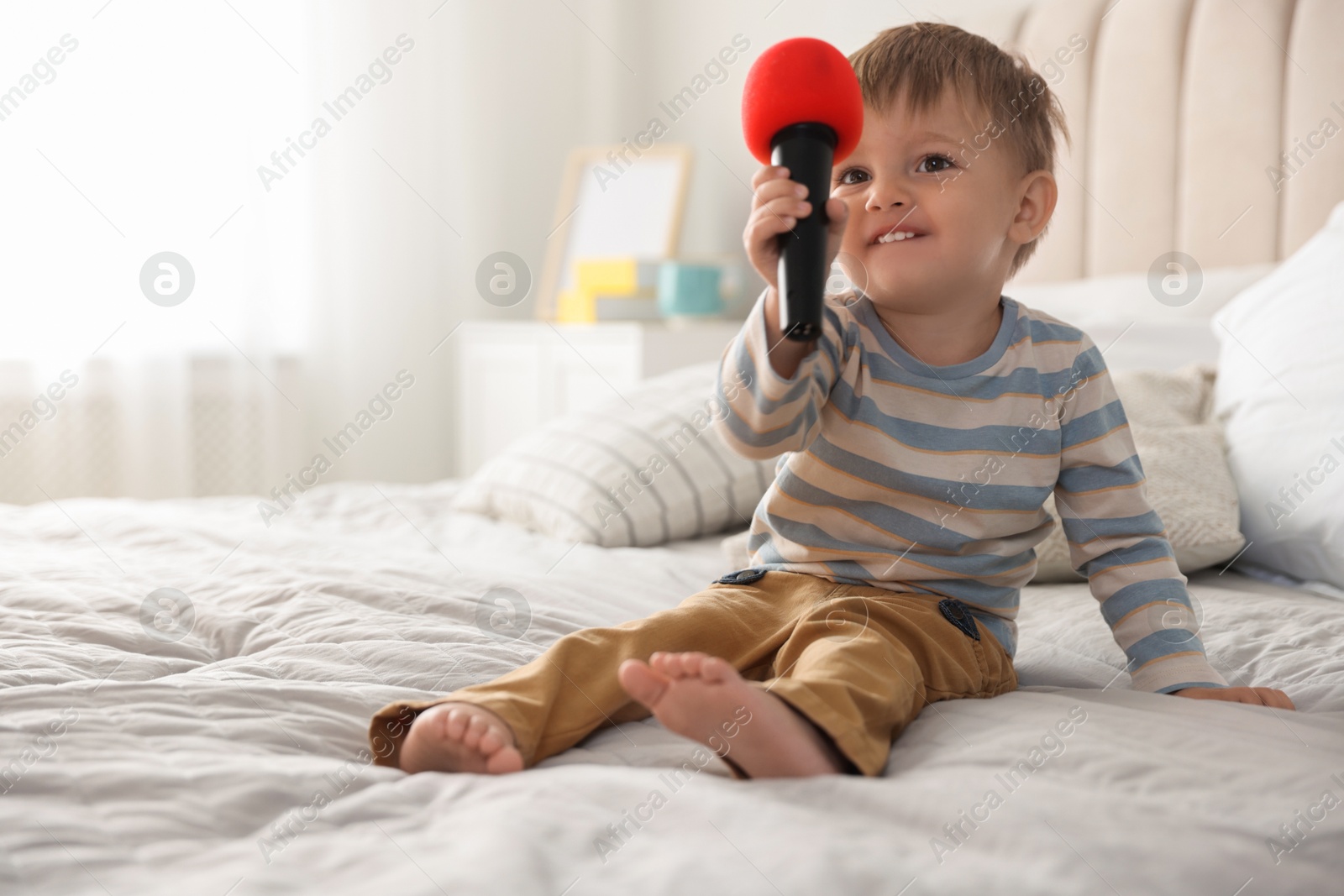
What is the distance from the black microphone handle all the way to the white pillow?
69 cm

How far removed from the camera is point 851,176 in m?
0.83

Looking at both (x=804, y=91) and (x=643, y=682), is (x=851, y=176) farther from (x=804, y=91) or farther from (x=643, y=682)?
(x=643, y=682)

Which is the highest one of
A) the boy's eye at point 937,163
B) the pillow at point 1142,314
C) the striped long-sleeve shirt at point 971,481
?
the boy's eye at point 937,163

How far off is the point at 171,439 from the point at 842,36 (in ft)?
5.80

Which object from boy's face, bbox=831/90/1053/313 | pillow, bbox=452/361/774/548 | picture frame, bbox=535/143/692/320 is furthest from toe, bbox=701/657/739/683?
picture frame, bbox=535/143/692/320

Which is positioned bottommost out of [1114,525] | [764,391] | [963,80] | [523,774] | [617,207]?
[523,774]

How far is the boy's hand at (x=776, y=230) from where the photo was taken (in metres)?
0.63

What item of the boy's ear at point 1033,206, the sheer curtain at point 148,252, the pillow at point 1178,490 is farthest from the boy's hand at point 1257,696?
the sheer curtain at point 148,252

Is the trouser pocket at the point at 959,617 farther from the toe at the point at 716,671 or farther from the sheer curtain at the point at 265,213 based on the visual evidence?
the sheer curtain at the point at 265,213

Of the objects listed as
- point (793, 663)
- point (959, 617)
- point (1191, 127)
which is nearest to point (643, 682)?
point (793, 663)

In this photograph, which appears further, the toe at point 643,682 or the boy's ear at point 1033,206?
the boy's ear at point 1033,206

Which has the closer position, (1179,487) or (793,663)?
(793,663)

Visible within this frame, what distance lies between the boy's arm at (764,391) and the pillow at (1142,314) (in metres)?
0.81

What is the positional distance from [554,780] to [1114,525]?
19.8 inches
